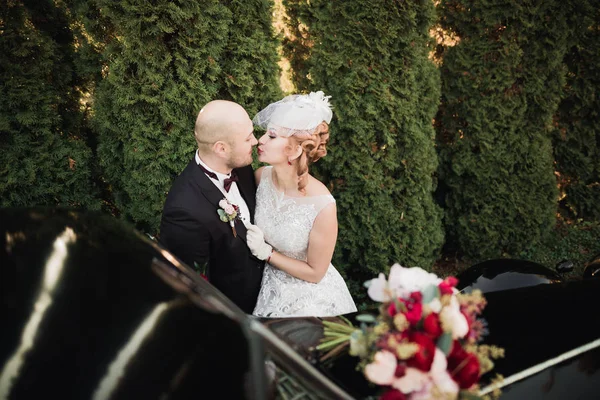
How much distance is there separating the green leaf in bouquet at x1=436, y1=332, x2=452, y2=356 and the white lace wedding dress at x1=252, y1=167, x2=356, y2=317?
57.6 inches

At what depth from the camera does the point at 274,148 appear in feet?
8.99

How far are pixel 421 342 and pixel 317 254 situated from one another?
1460mm

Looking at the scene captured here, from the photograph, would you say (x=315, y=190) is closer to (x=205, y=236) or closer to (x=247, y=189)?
(x=247, y=189)

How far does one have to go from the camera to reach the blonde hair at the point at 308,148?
9.02 ft

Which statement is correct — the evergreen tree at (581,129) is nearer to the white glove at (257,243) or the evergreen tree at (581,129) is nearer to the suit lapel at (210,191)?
the white glove at (257,243)

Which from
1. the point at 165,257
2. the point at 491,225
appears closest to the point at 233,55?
the point at 165,257

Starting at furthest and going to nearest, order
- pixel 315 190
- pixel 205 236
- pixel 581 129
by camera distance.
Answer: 1. pixel 581 129
2. pixel 315 190
3. pixel 205 236

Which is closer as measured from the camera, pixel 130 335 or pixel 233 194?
pixel 130 335

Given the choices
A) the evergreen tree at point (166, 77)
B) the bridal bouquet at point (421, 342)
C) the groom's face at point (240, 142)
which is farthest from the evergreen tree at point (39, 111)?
the bridal bouquet at point (421, 342)

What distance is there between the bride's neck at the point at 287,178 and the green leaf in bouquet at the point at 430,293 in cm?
150

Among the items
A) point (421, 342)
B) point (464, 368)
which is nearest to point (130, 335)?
point (421, 342)

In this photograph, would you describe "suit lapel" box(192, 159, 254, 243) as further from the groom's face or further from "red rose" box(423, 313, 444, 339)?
"red rose" box(423, 313, 444, 339)

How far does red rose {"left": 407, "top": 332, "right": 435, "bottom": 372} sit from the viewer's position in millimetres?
1350

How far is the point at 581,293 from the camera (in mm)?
2416
